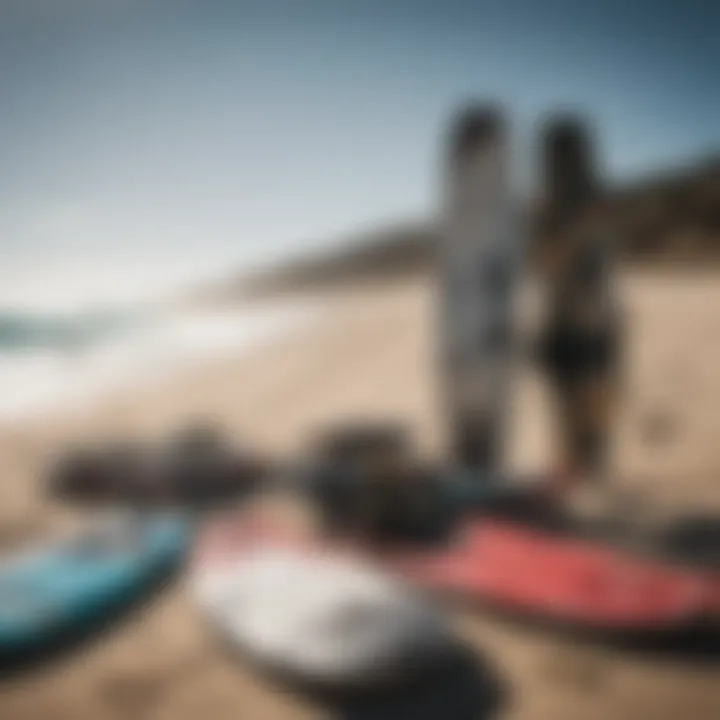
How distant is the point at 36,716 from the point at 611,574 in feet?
6.77

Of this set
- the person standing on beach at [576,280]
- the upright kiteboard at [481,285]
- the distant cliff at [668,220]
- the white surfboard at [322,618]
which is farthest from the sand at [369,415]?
the distant cliff at [668,220]

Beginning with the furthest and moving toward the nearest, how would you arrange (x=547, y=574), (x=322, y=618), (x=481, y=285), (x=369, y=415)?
(x=369, y=415)
(x=481, y=285)
(x=547, y=574)
(x=322, y=618)

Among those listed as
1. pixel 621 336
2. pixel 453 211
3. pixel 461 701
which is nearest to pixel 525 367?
pixel 621 336

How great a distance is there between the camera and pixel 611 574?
2.97 meters

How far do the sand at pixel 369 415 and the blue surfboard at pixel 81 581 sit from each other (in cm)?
10

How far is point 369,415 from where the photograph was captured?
7.39 metres

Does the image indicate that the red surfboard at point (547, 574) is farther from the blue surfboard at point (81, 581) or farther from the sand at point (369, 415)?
the blue surfboard at point (81, 581)

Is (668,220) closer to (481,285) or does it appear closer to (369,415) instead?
(369,415)

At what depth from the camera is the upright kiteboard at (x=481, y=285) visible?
4363 millimetres

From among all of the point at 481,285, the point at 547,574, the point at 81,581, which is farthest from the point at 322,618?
the point at 481,285

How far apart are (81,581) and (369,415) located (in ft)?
14.8

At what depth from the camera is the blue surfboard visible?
2705 mm

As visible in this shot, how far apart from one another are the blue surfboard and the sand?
0.34 feet

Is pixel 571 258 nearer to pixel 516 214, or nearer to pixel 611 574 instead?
pixel 516 214
